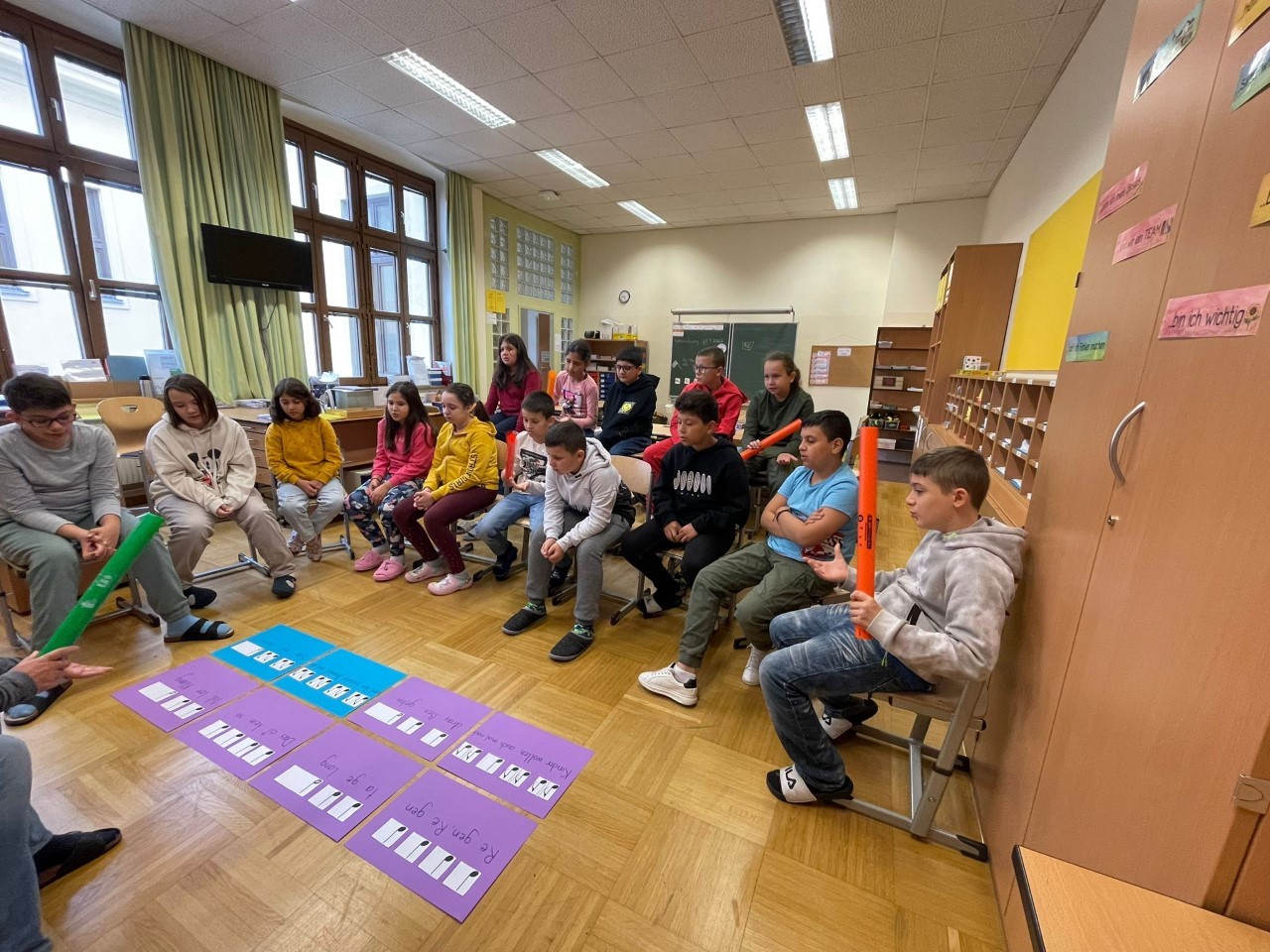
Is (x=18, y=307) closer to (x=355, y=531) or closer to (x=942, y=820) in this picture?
(x=355, y=531)

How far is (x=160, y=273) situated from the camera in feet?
12.0

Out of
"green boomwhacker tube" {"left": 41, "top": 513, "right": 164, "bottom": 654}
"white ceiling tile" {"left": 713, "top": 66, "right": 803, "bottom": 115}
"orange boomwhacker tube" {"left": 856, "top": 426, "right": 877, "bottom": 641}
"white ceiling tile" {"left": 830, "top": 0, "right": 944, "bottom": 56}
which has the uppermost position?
"white ceiling tile" {"left": 713, "top": 66, "right": 803, "bottom": 115}

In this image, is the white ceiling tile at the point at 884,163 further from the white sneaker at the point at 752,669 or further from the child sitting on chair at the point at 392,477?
the white sneaker at the point at 752,669

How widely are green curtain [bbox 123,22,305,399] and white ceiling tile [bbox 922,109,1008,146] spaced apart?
5500 mm

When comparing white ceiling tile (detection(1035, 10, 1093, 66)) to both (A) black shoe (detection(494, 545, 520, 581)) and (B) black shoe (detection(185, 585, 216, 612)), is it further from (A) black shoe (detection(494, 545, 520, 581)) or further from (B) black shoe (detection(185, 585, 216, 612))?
(B) black shoe (detection(185, 585, 216, 612))

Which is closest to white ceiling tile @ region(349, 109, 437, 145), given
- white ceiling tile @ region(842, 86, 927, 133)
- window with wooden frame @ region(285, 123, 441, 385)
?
window with wooden frame @ region(285, 123, 441, 385)

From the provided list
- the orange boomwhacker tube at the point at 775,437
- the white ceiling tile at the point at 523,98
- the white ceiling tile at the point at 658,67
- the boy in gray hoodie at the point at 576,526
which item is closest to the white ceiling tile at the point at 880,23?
the white ceiling tile at the point at 658,67

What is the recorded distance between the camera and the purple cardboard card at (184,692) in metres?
1.74

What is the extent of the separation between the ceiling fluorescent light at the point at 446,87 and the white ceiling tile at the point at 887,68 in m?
2.77

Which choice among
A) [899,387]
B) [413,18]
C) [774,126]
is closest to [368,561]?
[413,18]

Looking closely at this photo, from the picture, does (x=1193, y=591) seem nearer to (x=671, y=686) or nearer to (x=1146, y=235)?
(x=1146, y=235)

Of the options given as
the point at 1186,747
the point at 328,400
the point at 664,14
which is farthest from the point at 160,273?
the point at 1186,747

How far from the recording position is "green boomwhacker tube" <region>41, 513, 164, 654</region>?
109 cm

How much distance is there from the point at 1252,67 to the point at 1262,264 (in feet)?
0.98
